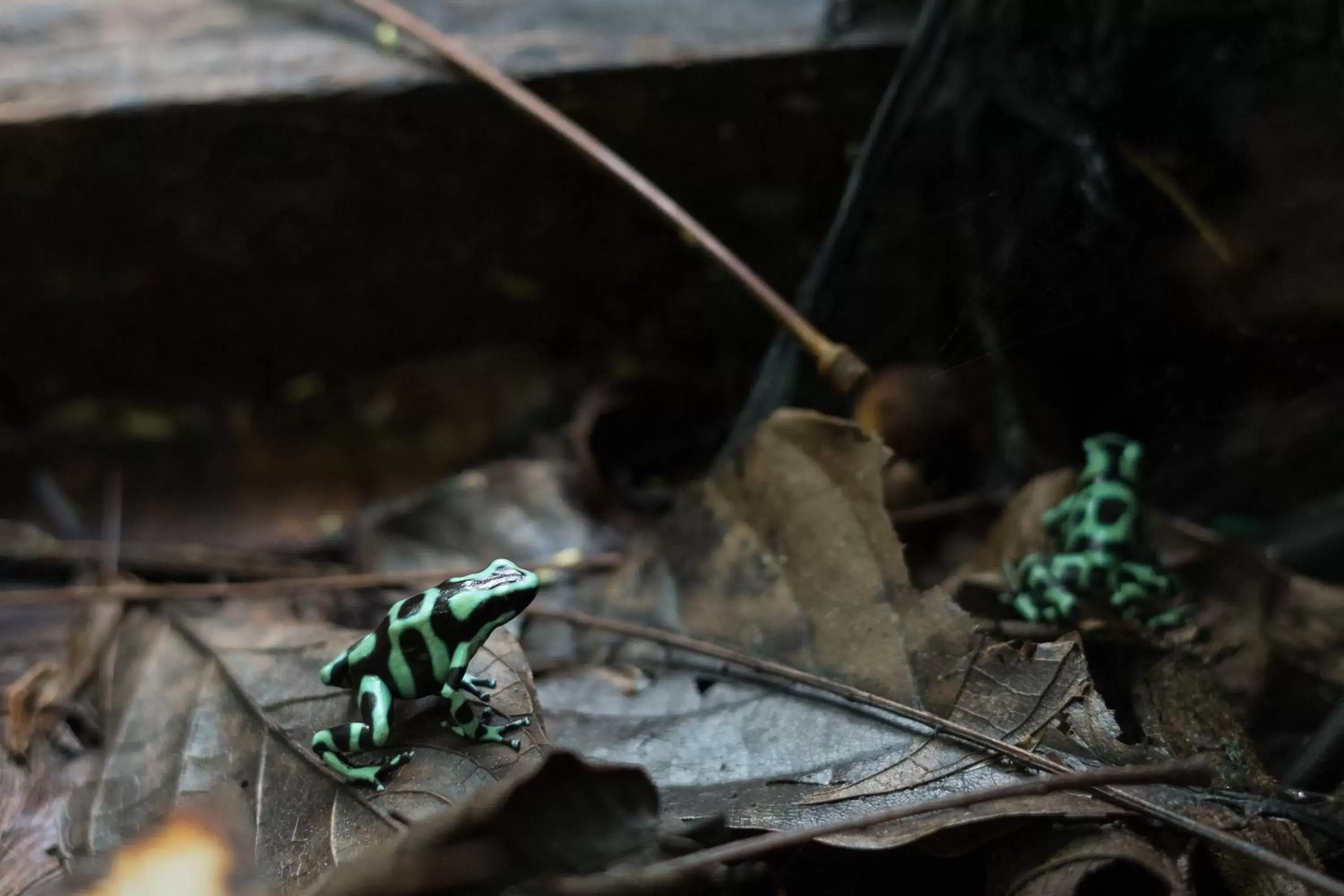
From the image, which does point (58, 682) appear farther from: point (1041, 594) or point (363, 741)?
point (1041, 594)

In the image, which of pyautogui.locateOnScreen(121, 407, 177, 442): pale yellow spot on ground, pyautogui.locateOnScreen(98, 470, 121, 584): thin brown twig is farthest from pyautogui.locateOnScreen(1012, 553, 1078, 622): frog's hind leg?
pyautogui.locateOnScreen(121, 407, 177, 442): pale yellow spot on ground

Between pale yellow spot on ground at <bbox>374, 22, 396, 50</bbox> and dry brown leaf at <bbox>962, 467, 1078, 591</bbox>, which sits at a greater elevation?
pale yellow spot on ground at <bbox>374, 22, 396, 50</bbox>

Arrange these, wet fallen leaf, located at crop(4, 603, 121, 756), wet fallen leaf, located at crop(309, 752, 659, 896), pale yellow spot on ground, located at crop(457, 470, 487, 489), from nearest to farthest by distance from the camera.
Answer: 1. wet fallen leaf, located at crop(309, 752, 659, 896)
2. wet fallen leaf, located at crop(4, 603, 121, 756)
3. pale yellow spot on ground, located at crop(457, 470, 487, 489)

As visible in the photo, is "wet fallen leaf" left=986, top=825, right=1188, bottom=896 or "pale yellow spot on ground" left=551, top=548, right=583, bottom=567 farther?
"pale yellow spot on ground" left=551, top=548, right=583, bottom=567

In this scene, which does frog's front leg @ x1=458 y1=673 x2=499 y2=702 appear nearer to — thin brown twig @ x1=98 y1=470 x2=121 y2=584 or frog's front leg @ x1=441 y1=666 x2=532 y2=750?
frog's front leg @ x1=441 y1=666 x2=532 y2=750

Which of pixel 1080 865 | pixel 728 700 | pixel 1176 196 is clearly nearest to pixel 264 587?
pixel 728 700

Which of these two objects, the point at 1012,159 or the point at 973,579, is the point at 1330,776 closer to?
the point at 973,579

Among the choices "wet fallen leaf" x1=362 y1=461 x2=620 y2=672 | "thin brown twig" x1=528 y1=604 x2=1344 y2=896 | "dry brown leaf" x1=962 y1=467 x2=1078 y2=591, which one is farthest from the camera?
"wet fallen leaf" x1=362 y1=461 x2=620 y2=672

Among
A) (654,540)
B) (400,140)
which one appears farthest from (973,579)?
(400,140)
